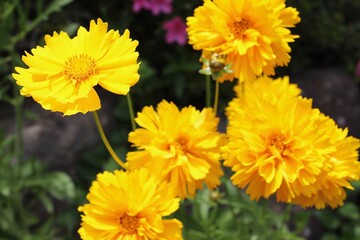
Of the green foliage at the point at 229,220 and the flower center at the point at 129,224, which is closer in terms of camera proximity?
the flower center at the point at 129,224

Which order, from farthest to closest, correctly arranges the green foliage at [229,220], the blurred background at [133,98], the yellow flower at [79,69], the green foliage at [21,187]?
the blurred background at [133,98] < the green foliage at [21,187] < the green foliage at [229,220] < the yellow flower at [79,69]

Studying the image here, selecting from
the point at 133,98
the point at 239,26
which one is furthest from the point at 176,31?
the point at 239,26

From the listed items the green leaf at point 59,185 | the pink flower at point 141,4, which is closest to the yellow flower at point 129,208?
the green leaf at point 59,185

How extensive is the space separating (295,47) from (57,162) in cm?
106

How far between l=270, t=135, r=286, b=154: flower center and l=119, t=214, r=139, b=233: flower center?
251mm

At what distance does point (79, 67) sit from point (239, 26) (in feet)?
0.93

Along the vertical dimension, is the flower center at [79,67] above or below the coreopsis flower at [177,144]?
above

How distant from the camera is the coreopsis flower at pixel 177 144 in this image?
1.02 metres

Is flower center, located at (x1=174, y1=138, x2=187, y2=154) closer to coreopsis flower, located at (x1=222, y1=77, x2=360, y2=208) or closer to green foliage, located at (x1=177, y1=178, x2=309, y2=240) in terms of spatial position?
coreopsis flower, located at (x1=222, y1=77, x2=360, y2=208)

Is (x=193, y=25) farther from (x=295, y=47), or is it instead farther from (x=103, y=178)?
(x=295, y=47)

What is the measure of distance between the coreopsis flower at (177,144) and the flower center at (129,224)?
0.10 m

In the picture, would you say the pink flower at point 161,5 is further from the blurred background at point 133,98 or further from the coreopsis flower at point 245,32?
the coreopsis flower at point 245,32

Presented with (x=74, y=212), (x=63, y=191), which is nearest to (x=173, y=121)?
(x=63, y=191)

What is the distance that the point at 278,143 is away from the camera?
3.30ft
